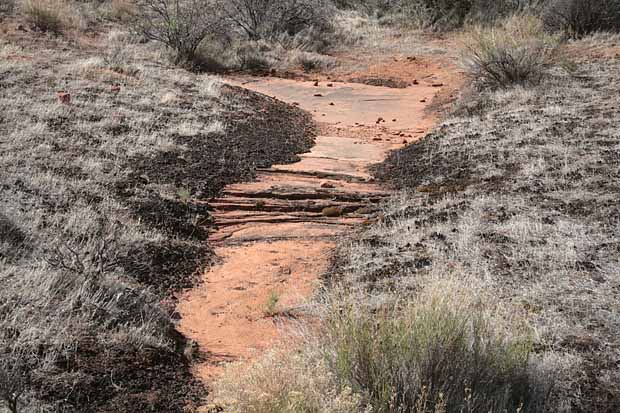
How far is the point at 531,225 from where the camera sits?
5.70 metres

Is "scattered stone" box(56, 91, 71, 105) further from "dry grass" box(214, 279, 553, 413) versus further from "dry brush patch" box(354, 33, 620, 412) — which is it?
"dry grass" box(214, 279, 553, 413)

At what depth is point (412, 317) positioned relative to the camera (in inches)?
132

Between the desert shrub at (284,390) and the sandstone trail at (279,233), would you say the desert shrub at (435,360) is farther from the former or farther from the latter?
the sandstone trail at (279,233)

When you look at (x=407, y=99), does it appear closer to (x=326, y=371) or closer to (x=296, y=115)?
(x=296, y=115)

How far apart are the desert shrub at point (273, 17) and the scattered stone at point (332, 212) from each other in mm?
14779

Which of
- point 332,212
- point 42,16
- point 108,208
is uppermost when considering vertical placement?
point 42,16

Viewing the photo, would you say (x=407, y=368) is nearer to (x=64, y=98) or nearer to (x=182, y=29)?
(x=64, y=98)

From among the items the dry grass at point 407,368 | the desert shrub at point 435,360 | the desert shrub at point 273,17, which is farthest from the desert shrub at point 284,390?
the desert shrub at point 273,17

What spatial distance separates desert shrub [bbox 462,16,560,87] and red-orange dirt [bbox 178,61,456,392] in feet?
4.85

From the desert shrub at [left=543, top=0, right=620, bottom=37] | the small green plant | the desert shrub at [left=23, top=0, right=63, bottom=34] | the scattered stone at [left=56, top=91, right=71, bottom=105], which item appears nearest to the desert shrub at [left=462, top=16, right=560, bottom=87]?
the desert shrub at [left=543, top=0, right=620, bottom=37]

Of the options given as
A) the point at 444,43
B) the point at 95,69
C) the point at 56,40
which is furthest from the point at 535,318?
the point at 444,43

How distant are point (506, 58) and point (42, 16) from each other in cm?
1255

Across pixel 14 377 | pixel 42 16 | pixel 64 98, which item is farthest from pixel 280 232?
pixel 42 16

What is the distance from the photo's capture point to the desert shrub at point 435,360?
3.09 meters
